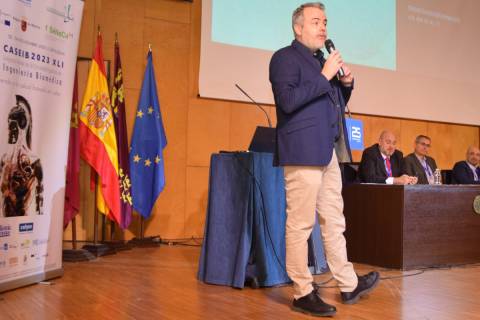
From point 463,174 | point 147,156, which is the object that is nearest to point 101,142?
point 147,156

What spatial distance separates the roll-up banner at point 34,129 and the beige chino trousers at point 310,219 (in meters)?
1.45

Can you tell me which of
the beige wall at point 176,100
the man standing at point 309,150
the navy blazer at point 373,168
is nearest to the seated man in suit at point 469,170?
the navy blazer at point 373,168

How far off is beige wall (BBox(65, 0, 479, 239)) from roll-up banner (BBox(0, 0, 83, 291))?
208 centimetres

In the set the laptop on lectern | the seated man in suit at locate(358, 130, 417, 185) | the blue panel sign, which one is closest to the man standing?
the laptop on lectern

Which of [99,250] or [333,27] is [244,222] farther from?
[333,27]

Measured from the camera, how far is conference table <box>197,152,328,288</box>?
2998 millimetres

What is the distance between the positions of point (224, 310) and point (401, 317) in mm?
799

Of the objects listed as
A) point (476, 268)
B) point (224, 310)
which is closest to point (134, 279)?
point (224, 310)

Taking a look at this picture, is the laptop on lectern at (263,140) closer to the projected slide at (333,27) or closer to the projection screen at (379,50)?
the projection screen at (379,50)

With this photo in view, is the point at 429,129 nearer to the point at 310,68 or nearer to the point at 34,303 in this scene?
the point at 310,68

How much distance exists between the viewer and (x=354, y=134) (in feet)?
16.4

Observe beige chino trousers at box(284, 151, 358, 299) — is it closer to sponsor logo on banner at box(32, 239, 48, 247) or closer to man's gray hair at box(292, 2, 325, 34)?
man's gray hair at box(292, 2, 325, 34)

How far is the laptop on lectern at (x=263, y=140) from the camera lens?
3600 mm

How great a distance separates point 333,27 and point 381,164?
6.84 ft
